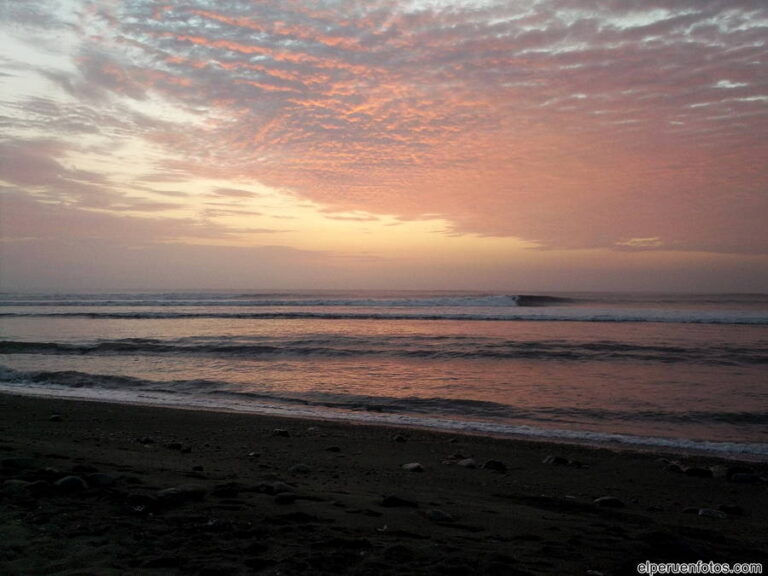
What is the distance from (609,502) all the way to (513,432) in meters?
3.56

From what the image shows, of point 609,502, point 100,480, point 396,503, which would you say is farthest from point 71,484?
point 609,502

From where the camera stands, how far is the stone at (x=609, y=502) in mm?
4936

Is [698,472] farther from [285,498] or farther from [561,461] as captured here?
[285,498]

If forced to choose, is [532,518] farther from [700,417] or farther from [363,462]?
[700,417]

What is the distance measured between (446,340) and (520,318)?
46.3ft

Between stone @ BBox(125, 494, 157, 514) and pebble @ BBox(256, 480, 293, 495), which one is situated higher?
stone @ BBox(125, 494, 157, 514)

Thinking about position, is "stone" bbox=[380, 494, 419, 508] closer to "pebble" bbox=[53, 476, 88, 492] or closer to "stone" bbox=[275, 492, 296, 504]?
"stone" bbox=[275, 492, 296, 504]

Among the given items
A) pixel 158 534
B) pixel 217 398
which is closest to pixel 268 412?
pixel 217 398

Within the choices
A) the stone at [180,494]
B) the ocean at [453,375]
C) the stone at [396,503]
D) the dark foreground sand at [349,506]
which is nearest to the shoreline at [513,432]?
the ocean at [453,375]

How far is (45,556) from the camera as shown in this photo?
309 centimetres

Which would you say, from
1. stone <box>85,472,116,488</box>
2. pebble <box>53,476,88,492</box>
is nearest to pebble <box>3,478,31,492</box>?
pebble <box>53,476,88,492</box>

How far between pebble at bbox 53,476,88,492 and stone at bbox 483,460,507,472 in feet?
14.2

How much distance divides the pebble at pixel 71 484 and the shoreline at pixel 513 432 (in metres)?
4.95

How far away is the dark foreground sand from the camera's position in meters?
3.24
